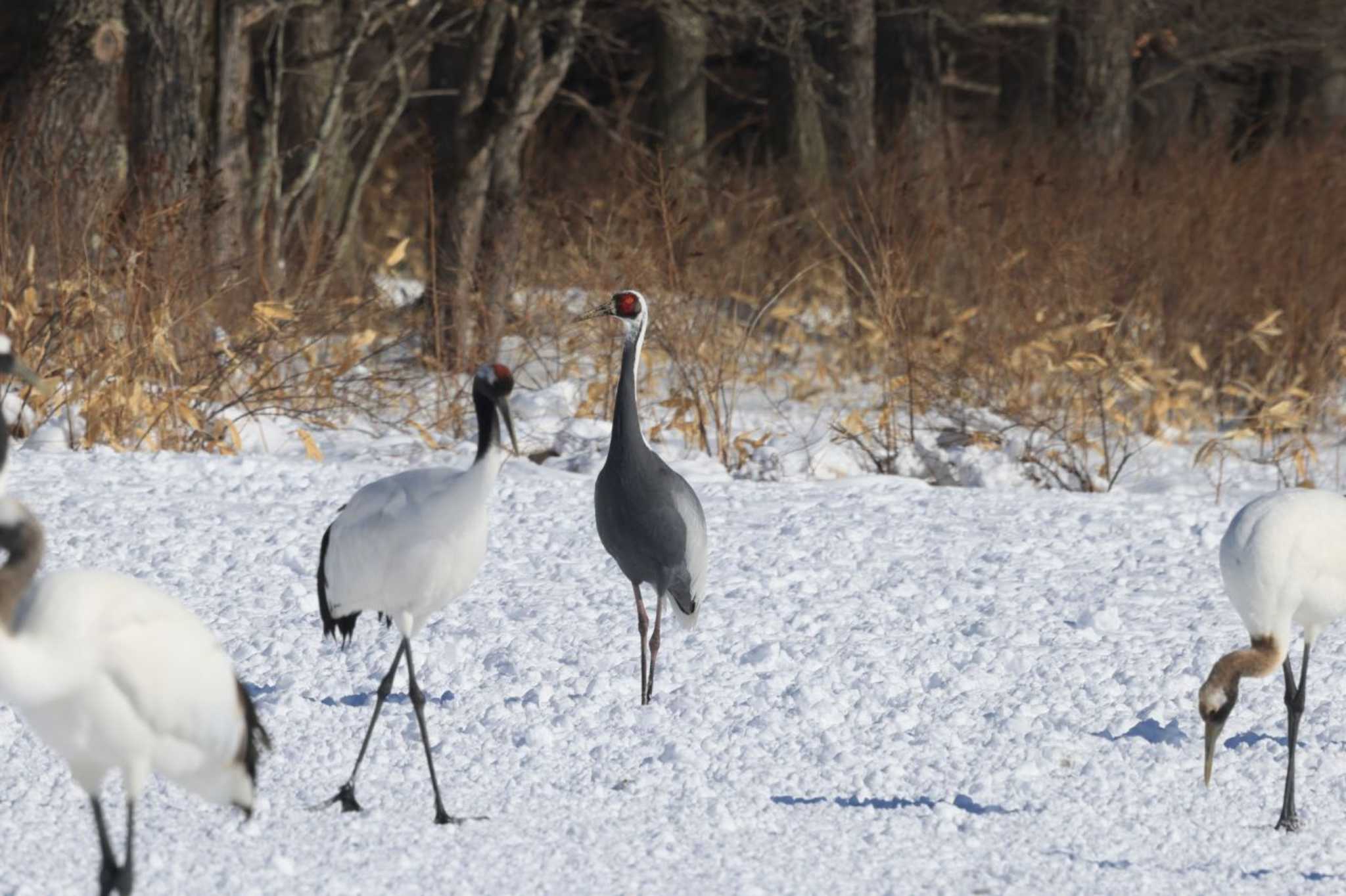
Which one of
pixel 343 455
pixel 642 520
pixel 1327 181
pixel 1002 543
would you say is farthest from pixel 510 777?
pixel 1327 181

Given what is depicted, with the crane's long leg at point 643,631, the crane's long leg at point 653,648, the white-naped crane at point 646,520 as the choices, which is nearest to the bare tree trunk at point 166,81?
the white-naped crane at point 646,520

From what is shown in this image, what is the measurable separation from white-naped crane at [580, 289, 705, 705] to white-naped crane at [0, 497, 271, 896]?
1814 millimetres

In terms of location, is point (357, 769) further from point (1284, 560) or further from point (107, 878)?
point (1284, 560)

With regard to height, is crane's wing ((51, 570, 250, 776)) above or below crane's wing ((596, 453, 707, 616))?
above

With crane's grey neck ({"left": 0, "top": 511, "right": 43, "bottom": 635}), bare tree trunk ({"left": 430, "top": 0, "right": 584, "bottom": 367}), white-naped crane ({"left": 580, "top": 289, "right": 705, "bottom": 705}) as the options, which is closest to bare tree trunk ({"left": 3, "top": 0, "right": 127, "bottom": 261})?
bare tree trunk ({"left": 430, "top": 0, "right": 584, "bottom": 367})

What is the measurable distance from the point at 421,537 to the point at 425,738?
19.8 inches

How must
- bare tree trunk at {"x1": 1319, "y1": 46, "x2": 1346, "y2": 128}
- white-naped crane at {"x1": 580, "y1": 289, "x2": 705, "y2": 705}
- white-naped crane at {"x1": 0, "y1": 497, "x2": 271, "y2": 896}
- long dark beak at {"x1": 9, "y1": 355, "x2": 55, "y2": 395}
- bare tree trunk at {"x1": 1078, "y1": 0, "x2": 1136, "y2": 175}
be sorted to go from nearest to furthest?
white-naped crane at {"x1": 0, "y1": 497, "x2": 271, "y2": 896}, long dark beak at {"x1": 9, "y1": 355, "x2": 55, "y2": 395}, white-naped crane at {"x1": 580, "y1": 289, "x2": 705, "y2": 705}, bare tree trunk at {"x1": 1078, "y1": 0, "x2": 1136, "y2": 175}, bare tree trunk at {"x1": 1319, "y1": 46, "x2": 1346, "y2": 128}

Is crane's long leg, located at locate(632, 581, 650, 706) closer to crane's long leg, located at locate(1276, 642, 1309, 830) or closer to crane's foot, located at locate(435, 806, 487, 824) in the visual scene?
crane's foot, located at locate(435, 806, 487, 824)

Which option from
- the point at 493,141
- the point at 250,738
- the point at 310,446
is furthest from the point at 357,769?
the point at 493,141

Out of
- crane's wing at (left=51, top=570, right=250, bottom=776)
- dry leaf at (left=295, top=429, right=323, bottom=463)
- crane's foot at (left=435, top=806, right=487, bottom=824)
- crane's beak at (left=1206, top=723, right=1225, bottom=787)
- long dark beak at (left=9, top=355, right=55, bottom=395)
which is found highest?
long dark beak at (left=9, top=355, right=55, bottom=395)

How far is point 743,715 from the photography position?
5.18 m

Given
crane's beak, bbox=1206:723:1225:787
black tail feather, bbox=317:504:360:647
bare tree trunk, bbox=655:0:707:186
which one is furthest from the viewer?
bare tree trunk, bbox=655:0:707:186

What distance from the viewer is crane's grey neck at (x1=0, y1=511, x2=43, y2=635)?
11.0ft

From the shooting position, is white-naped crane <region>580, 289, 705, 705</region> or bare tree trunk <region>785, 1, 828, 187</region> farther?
bare tree trunk <region>785, 1, 828, 187</region>
